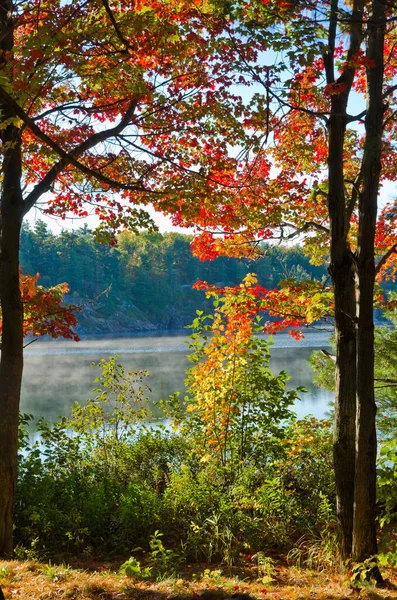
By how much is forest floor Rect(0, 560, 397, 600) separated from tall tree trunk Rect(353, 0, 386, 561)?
0.39 metres

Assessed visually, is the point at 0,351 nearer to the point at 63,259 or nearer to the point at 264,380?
the point at 264,380

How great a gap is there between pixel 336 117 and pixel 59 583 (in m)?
4.05

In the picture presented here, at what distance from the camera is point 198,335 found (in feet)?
21.9

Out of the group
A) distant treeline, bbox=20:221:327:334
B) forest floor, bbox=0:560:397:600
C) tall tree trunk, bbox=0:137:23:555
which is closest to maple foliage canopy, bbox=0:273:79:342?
tall tree trunk, bbox=0:137:23:555

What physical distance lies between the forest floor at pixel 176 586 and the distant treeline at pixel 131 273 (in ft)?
183

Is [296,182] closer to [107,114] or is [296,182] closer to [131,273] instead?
[107,114]

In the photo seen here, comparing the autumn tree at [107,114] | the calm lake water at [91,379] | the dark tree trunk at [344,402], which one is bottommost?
the calm lake water at [91,379]

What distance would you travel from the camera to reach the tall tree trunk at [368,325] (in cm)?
428

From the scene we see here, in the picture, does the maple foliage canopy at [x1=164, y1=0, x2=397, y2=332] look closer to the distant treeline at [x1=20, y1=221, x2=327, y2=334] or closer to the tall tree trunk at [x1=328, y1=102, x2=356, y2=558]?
the tall tree trunk at [x1=328, y1=102, x2=356, y2=558]

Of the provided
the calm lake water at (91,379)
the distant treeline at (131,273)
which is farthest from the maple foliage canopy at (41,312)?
the distant treeline at (131,273)

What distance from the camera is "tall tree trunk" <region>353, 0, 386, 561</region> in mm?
4281

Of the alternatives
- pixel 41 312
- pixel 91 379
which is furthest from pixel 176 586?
pixel 91 379

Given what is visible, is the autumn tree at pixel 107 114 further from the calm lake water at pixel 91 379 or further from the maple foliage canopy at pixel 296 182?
the calm lake water at pixel 91 379

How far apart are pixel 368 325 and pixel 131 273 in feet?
222
